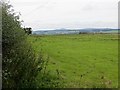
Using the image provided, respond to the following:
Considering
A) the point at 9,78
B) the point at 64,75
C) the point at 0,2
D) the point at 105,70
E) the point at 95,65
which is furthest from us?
the point at 95,65

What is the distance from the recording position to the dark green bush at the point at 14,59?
42.7 feet

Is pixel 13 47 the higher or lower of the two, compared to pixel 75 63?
higher

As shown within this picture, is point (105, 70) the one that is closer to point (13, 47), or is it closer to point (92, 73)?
point (92, 73)

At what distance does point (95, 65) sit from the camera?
24172 mm

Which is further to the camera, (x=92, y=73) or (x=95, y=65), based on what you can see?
(x=95, y=65)

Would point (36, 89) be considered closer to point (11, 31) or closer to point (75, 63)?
point (11, 31)

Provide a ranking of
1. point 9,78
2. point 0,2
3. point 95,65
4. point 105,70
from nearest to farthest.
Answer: point 9,78
point 0,2
point 105,70
point 95,65

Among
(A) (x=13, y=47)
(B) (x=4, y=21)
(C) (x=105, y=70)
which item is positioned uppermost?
(B) (x=4, y=21)

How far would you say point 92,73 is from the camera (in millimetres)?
20312

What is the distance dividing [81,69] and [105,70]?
5.03 feet

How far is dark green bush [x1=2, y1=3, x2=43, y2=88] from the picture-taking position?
512 inches

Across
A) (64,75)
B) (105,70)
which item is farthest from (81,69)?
(64,75)

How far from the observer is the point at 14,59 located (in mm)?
13297

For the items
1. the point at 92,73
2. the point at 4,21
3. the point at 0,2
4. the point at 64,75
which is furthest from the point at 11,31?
the point at 92,73
